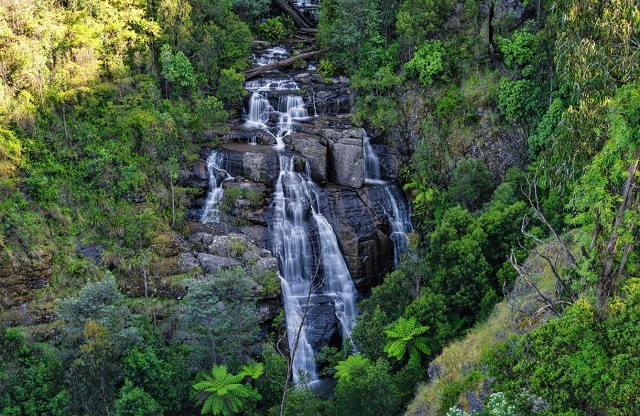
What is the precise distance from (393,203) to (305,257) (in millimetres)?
6973

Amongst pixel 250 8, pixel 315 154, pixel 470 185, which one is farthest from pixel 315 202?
pixel 250 8

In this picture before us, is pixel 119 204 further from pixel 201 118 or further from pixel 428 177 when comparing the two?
pixel 428 177

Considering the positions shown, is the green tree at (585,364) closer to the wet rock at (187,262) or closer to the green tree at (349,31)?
the wet rock at (187,262)

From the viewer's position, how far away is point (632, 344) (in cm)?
1058

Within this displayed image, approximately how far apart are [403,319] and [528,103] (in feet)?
53.9

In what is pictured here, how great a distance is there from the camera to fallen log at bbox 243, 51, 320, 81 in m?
38.5

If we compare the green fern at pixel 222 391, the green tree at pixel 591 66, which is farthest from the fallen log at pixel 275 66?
the green tree at pixel 591 66

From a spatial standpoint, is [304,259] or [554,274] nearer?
[554,274]

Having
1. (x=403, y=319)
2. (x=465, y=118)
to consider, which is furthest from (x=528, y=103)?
(x=403, y=319)

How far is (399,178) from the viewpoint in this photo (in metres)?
34.6

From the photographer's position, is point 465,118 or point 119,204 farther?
point 465,118

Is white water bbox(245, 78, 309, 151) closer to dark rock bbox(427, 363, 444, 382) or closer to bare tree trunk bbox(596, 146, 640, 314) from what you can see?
dark rock bbox(427, 363, 444, 382)

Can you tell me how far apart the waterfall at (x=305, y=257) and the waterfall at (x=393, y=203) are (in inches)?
156

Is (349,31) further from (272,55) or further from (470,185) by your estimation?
(470,185)
